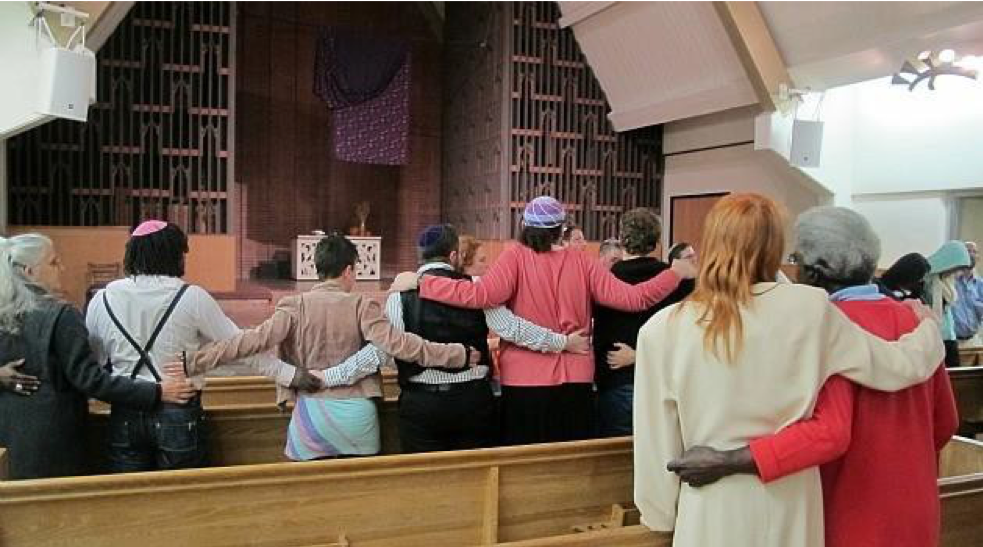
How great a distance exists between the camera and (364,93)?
256 inches

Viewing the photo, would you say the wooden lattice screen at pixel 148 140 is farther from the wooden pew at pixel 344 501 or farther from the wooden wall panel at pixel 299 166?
the wooden pew at pixel 344 501

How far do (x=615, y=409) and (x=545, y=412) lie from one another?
9.5 inches

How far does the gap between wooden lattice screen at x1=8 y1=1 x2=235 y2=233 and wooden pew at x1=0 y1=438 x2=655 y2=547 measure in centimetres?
484

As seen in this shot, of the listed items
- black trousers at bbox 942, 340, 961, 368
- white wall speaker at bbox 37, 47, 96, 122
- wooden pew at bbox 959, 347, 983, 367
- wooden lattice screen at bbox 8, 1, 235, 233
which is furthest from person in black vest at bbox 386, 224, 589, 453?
wooden lattice screen at bbox 8, 1, 235, 233

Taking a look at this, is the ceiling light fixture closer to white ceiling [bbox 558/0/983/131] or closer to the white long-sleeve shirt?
white ceiling [bbox 558/0/983/131]

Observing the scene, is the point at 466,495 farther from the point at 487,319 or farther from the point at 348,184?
the point at 348,184

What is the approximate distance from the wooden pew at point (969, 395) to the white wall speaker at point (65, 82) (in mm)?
3414

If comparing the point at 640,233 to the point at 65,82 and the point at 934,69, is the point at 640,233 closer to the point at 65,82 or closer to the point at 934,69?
the point at 934,69

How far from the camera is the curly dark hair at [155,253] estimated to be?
1860 mm

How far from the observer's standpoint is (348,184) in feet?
26.6

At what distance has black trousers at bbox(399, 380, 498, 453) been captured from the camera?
2.04 m

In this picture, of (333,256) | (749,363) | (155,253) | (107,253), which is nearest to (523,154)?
(107,253)

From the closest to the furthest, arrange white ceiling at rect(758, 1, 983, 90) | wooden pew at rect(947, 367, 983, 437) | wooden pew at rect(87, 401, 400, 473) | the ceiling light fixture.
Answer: white ceiling at rect(758, 1, 983, 90), the ceiling light fixture, wooden pew at rect(87, 401, 400, 473), wooden pew at rect(947, 367, 983, 437)

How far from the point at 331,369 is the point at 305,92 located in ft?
20.8
